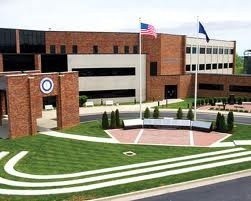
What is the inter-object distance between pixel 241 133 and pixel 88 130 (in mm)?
15348

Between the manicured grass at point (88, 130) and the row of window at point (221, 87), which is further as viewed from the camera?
the row of window at point (221, 87)

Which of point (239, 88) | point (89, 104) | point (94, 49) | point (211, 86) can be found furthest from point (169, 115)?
point (94, 49)

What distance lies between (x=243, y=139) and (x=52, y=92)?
19098mm

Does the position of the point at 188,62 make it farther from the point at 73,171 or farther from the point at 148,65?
the point at 73,171

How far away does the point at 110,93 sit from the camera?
199ft

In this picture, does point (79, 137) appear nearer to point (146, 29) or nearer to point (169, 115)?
point (146, 29)

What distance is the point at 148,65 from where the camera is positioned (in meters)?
62.0

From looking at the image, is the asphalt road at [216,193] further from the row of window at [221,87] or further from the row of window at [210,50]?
the row of window at [210,50]

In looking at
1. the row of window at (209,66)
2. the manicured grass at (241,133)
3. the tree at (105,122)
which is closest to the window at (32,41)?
the tree at (105,122)

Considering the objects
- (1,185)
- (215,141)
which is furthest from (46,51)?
(1,185)

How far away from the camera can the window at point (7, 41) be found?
57125mm

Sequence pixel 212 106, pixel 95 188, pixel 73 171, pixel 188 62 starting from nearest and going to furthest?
pixel 95 188 < pixel 73 171 < pixel 212 106 < pixel 188 62

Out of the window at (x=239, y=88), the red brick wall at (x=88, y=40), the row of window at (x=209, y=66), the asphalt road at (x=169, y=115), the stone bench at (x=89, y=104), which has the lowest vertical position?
the asphalt road at (x=169, y=115)

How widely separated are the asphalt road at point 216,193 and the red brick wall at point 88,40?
152 feet
